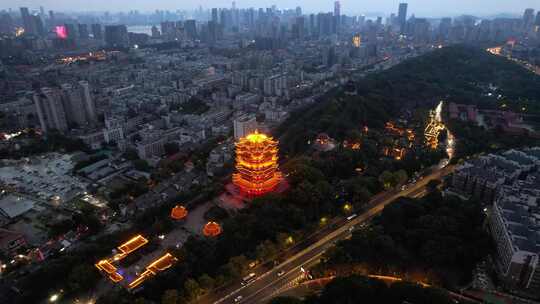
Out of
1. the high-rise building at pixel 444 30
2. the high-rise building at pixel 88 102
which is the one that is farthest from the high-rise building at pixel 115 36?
the high-rise building at pixel 444 30

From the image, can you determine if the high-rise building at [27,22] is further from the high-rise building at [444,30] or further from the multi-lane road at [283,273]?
the multi-lane road at [283,273]

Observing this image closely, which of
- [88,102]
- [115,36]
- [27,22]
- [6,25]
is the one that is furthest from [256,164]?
[6,25]

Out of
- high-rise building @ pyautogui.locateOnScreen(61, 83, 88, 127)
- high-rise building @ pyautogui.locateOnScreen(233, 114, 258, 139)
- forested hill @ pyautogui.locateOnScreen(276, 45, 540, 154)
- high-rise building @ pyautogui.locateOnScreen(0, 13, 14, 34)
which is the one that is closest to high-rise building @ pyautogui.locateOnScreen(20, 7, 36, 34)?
high-rise building @ pyautogui.locateOnScreen(0, 13, 14, 34)

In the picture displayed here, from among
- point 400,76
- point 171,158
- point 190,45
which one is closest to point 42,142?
point 171,158

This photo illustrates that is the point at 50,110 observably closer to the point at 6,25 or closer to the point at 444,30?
the point at 6,25

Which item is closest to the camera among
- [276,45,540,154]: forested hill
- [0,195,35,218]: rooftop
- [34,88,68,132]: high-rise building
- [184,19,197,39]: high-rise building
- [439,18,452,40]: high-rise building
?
[0,195,35,218]: rooftop

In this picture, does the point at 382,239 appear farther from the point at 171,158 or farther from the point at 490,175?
the point at 171,158

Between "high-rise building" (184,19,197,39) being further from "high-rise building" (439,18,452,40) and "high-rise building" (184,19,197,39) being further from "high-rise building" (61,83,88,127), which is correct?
"high-rise building" (61,83,88,127)
